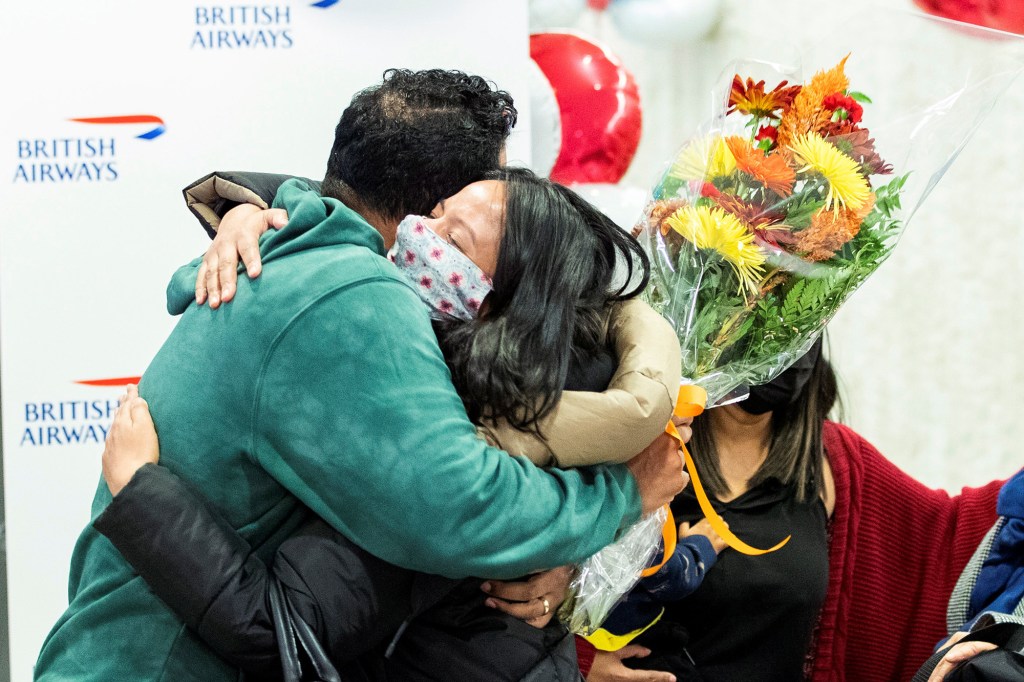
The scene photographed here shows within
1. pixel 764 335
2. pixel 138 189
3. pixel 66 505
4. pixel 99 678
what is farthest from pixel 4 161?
pixel 764 335

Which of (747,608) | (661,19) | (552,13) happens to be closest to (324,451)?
(747,608)

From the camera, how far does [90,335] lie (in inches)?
100

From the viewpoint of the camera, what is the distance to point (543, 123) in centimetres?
277

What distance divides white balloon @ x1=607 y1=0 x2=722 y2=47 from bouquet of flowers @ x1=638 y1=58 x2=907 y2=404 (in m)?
1.45

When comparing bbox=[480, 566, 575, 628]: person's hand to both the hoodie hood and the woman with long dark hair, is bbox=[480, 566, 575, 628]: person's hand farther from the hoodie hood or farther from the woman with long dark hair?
the hoodie hood

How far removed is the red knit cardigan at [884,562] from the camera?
2525 millimetres

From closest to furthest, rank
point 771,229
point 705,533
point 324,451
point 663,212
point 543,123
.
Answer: point 324,451 < point 771,229 < point 663,212 < point 705,533 < point 543,123

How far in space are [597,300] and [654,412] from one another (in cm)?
20

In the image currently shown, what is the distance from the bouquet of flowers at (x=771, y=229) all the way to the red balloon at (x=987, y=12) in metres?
1.42

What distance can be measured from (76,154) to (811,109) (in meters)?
1.61

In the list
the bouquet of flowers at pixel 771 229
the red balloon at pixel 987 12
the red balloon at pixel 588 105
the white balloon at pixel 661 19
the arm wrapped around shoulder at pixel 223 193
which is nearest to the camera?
the bouquet of flowers at pixel 771 229

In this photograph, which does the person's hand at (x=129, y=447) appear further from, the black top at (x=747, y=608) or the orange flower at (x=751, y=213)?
the black top at (x=747, y=608)

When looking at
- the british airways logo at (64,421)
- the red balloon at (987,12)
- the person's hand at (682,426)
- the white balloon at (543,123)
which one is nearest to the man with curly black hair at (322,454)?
the person's hand at (682,426)

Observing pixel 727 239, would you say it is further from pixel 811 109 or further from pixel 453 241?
pixel 453 241
